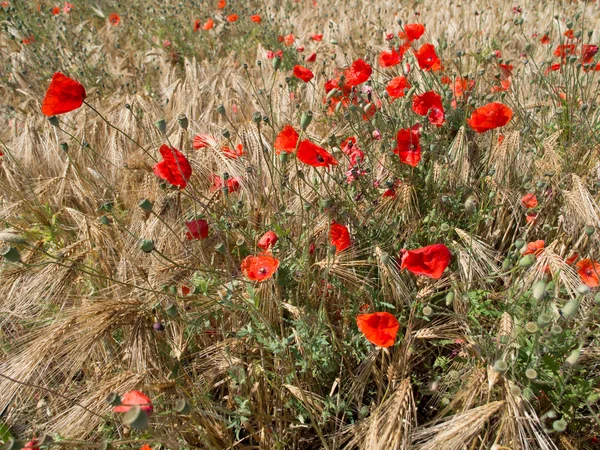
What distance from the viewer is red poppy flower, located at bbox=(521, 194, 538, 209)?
2.00m

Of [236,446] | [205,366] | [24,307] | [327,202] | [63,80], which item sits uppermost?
[63,80]

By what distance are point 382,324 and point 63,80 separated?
1.52 metres

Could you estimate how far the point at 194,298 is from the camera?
5.60ft

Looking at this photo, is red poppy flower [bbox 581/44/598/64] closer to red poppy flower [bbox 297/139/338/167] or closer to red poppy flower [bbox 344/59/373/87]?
red poppy flower [bbox 344/59/373/87]

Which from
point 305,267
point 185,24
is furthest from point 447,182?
point 185,24

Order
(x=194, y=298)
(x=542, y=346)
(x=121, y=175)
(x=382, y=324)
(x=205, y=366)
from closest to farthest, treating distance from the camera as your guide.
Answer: (x=542, y=346) < (x=382, y=324) < (x=194, y=298) < (x=205, y=366) < (x=121, y=175)

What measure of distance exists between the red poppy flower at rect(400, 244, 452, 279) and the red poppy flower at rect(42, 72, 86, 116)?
1380mm

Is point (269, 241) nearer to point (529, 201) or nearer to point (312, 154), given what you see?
point (312, 154)

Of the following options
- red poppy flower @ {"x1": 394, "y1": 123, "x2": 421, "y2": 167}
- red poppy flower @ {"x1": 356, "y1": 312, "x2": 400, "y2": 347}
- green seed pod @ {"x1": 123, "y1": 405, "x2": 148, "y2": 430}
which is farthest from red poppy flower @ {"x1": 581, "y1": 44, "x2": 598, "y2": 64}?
green seed pod @ {"x1": 123, "y1": 405, "x2": 148, "y2": 430}

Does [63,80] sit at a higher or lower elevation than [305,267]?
higher

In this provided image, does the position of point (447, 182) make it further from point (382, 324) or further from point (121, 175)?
point (121, 175)

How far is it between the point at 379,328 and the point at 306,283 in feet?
1.19

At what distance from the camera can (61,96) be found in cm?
179

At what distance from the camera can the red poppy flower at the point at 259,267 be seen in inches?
65.1
